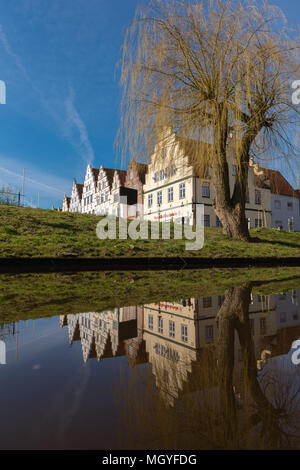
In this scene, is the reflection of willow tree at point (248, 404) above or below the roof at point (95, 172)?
below

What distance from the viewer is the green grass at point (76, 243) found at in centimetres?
753

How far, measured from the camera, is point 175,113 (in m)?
10.4

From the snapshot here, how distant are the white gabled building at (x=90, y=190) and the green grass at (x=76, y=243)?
35.4m

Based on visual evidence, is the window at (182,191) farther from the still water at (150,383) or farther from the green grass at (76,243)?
the still water at (150,383)

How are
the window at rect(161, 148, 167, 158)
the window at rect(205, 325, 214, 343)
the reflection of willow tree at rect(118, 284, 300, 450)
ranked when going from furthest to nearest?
the window at rect(161, 148, 167, 158) < the window at rect(205, 325, 214, 343) < the reflection of willow tree at rect(118, 284, 300, 450)

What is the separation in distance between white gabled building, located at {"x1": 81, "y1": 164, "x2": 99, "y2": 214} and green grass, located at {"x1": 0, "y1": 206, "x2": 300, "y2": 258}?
35387 millimetres

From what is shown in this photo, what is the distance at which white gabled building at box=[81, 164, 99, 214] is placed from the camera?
47.2m

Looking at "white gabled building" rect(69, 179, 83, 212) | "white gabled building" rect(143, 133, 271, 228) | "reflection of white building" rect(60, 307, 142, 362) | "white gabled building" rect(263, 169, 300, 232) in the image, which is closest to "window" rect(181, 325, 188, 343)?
"reflection of white building" rect(60, 307, 142, 362)

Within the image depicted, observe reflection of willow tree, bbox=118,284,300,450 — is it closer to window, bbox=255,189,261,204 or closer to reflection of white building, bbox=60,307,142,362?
reflection of white building, bbox=60,307,142,362

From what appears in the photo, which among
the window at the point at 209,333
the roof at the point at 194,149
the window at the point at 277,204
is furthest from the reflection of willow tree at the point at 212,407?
the window at the point at 277,204

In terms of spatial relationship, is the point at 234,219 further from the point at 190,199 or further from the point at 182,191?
the point at 182,191
